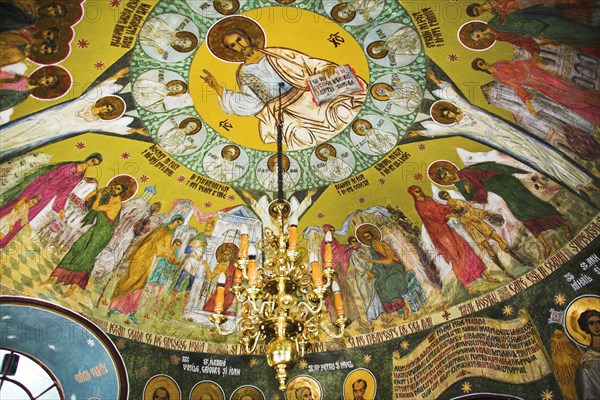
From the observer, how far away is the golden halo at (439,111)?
31.9ft

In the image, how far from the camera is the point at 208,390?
1159cm

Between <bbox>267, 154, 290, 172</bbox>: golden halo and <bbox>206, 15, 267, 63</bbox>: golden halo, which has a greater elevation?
<bbox>206, 15, 267, 63</bbox>: golden halo

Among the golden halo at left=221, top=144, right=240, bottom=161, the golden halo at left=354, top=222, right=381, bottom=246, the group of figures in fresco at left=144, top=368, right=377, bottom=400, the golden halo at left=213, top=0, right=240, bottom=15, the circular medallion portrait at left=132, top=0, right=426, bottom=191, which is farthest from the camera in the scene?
the golden halo at left=354, top=222, right=381, bottom=246

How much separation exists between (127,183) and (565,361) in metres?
8.45

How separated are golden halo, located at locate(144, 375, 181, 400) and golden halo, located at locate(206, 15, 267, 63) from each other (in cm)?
628

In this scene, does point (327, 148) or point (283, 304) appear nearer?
point (283, 304)

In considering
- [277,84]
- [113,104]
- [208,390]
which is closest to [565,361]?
[208,390]

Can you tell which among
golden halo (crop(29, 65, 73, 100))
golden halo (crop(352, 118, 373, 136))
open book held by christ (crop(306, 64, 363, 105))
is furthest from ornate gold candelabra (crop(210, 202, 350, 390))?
golden halo (crop(29, 65, 73, 100))

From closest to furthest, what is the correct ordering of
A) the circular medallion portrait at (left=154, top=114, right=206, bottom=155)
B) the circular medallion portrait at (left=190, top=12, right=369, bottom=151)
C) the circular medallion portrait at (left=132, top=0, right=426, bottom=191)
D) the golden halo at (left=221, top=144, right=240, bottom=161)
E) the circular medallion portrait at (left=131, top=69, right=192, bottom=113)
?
the circular medallion portrait at (left=132, top=0, right=426, bottom=191)
the circular medallion portrait at (left=190, top=12, right=369, bottom=151)
the circular medallion portrait at (left=131, top=69, right=192, bottom=113)
the circular medallion portrait at (left=154, top=114, right=206, bottom=155)
the golden halo at (left=221, top=144, right=240, bottom=161)

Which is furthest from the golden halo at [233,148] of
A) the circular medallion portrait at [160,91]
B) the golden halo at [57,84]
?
the golden halo at [57,84]

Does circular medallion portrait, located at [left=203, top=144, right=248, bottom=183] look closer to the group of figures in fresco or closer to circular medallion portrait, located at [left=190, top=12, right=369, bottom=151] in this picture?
circular medallion portrait, located at [left=190, top=12, right=369, bottom=151]

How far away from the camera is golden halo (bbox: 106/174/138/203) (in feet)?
35.5

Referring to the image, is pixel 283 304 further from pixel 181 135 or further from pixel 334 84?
pixel 181 135

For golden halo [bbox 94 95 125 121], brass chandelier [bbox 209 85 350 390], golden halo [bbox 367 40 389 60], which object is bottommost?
brass chandelier [bbox 209 85 350 390]
